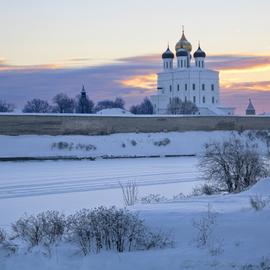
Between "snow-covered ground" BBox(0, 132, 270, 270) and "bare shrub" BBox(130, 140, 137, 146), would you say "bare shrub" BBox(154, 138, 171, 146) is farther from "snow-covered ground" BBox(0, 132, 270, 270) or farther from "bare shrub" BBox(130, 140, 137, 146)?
"snow-covered ground" BBox(0, 132, 270, 270)

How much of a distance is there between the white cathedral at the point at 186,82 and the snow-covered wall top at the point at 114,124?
14.8m

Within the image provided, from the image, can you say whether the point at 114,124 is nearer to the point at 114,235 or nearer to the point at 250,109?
the point at 114,235

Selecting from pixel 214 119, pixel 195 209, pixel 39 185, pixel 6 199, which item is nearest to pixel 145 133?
pixel 214 119

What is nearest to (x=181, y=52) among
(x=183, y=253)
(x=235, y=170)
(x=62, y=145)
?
(x=62, y=145)

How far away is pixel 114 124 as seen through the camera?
3309cm

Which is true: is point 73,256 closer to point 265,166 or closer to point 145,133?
point 265,166

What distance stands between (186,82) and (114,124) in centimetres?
2065

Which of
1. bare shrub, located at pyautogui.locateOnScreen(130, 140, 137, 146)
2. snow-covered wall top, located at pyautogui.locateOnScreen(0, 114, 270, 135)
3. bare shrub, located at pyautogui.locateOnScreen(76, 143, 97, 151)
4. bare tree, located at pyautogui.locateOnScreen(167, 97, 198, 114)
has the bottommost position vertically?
bare shrub, located at pyautogui.locateOnScreen(76, 143, 97, 151)

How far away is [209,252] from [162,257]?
432 millimetres

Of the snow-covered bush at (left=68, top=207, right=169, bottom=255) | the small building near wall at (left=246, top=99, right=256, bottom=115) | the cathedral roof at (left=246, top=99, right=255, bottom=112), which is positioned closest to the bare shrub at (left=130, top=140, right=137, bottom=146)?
the snow-covered bush at (left=68, top=207, right=169, bottom=255)

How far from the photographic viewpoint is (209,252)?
5.67 m

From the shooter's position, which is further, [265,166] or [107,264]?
[265,166]

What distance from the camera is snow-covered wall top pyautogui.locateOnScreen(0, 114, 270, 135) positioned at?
30.5 meters

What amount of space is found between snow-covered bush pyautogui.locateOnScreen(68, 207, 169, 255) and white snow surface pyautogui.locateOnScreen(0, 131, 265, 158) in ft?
72.5
